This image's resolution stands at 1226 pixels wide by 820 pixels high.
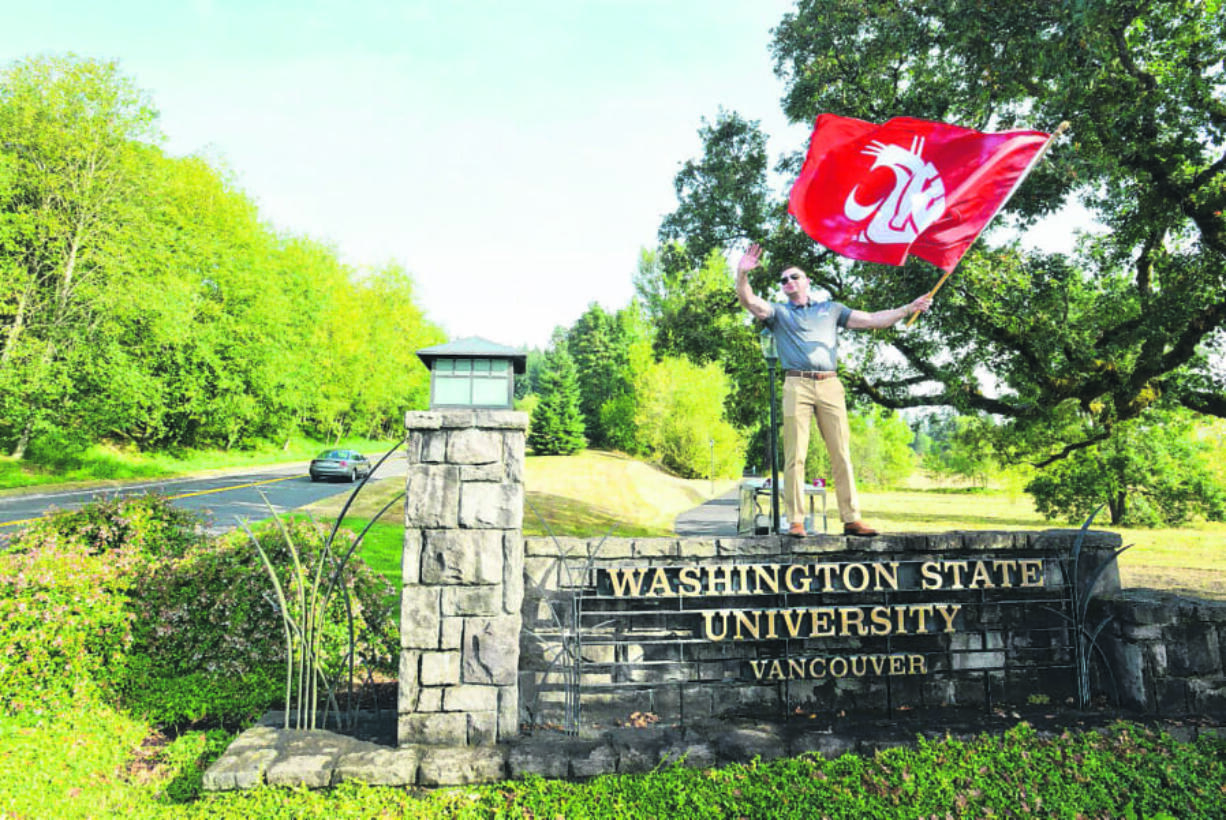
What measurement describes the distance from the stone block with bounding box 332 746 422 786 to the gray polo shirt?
352 centimetres

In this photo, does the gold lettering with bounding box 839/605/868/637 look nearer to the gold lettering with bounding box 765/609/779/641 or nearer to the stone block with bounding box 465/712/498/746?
the gold lettering with bounding box 765/609/779/641

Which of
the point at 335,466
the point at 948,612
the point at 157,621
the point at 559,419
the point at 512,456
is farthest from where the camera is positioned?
the point at 559,419

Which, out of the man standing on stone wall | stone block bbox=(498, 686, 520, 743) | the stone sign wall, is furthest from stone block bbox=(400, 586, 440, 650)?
the man standing on stone wall

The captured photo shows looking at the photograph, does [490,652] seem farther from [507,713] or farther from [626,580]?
[626,580]

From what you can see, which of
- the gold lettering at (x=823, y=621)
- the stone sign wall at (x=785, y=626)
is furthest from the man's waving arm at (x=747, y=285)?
the gold lettering at (x=823, y=621)

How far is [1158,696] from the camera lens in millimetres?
4359

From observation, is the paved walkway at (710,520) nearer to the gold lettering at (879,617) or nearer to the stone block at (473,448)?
the gold lettering at (879,617)

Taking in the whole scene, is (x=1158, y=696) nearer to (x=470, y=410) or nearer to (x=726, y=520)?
(x=470, y=410)

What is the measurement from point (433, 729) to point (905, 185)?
5.18 metres

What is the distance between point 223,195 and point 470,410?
32750 mm

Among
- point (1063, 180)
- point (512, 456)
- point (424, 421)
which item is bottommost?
point (512, 456)

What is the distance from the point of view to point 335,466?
2336 cm

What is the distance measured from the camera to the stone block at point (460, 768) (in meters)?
3.58

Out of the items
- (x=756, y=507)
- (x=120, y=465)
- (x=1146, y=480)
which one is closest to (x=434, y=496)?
(x=756, y=507)
